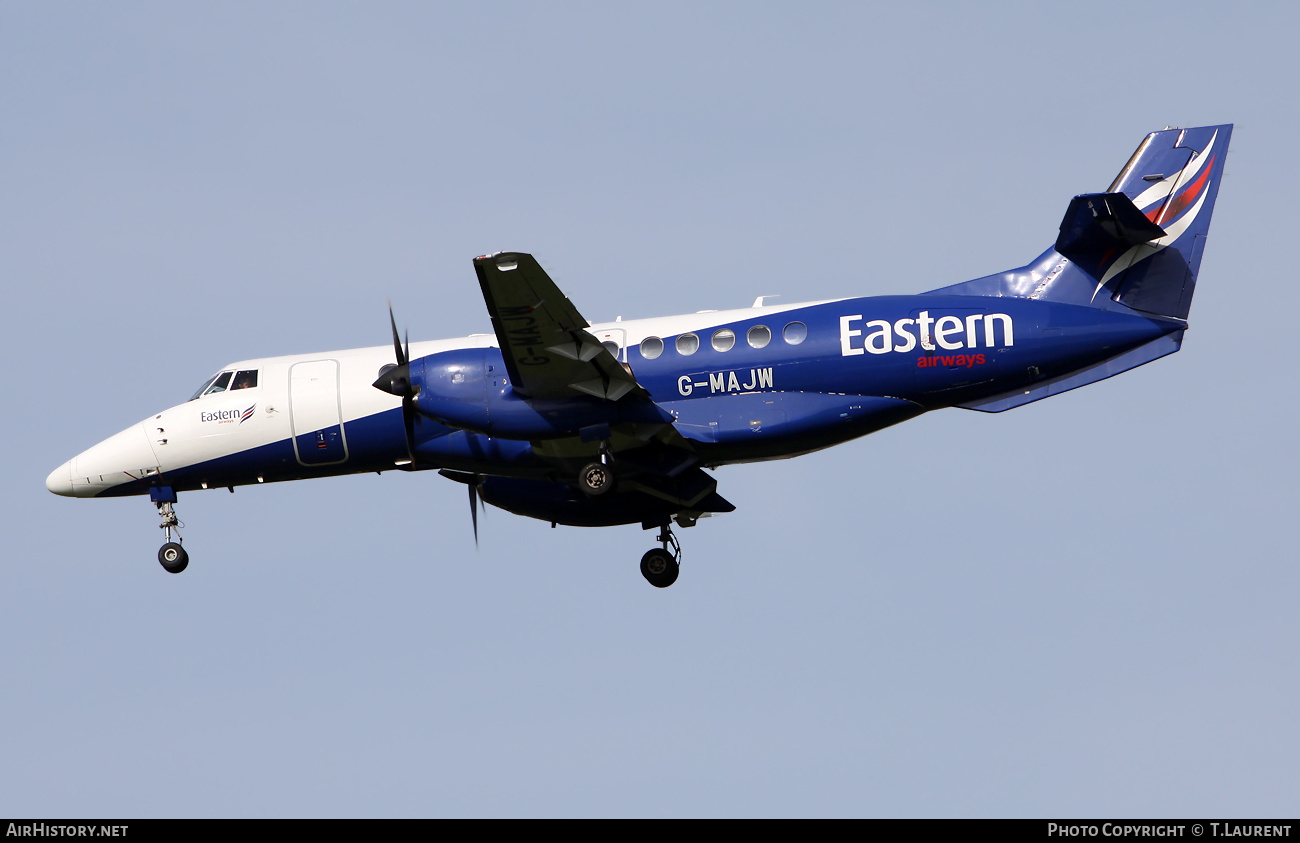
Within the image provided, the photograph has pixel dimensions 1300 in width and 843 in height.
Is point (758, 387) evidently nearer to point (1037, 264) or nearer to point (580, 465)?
point (580, 465)

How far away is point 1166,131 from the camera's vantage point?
2553 centimetres

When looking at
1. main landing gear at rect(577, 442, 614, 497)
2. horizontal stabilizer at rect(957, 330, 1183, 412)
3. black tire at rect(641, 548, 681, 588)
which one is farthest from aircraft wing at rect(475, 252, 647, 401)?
horizontal stabilizer at rect(957, 330, 1183, 412)

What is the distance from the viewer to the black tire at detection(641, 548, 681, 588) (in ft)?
91.6

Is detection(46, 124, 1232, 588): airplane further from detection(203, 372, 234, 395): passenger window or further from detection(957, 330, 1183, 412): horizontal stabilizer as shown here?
detection(203, 372, 234, 395): passenger window

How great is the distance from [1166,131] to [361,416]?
14530mm

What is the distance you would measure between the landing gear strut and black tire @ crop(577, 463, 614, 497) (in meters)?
3.89

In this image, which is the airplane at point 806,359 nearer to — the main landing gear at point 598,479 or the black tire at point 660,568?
the main landing gear at point 598,479

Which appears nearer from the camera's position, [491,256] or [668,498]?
[491,256]

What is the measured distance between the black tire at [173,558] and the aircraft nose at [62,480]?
2.03 meters

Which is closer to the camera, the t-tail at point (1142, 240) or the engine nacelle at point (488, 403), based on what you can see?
the engine nacelle at point (488, 403)

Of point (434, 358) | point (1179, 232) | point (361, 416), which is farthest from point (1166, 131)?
point (361, 416)

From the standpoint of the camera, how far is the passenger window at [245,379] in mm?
26906

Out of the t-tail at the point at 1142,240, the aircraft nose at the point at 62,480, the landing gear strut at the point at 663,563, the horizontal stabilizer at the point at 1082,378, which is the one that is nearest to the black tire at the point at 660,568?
the landing gear strut at the point at 663,563

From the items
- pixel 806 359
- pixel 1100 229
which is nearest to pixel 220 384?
pixel 806 359
